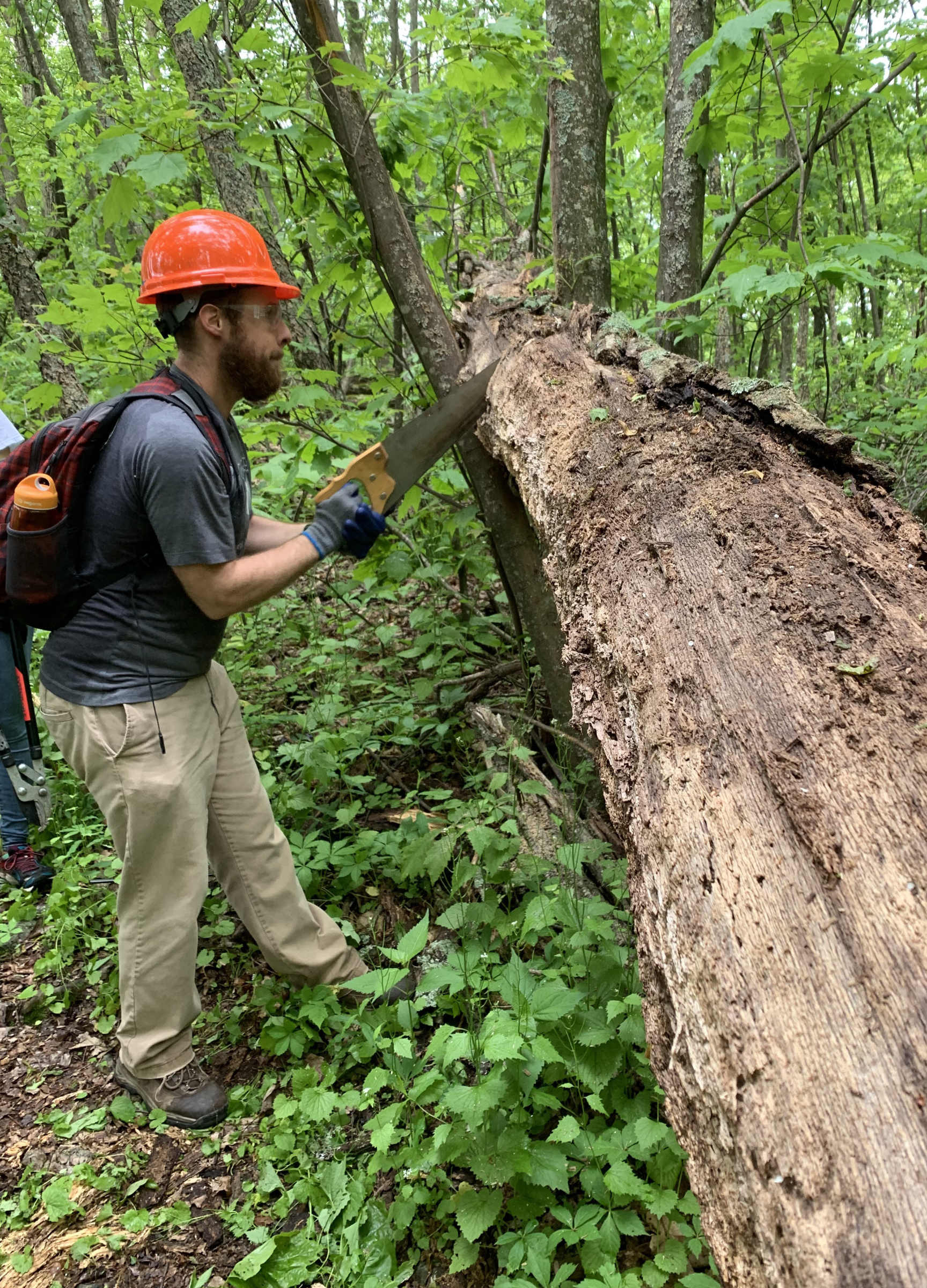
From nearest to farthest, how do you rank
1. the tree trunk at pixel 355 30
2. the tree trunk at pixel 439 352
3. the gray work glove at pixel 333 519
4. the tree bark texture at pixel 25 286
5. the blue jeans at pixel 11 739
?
the gray work glove at pixel 333 519
the tree trunk at pixel 439 352
the blue jeans at pixel 11 739
the tree bark texture at pixel 25 286
the tree trunk at pixel 355 30

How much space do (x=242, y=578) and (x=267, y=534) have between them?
0.67 meters

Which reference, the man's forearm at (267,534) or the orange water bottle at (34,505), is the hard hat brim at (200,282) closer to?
the orange water bottle at (34,505)

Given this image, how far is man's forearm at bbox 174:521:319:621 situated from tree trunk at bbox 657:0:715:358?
2514 millimetres

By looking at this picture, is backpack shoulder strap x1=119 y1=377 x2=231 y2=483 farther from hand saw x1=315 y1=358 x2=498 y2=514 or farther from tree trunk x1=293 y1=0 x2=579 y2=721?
tree trunk x1=293 y1=0 x2=579 y2=721

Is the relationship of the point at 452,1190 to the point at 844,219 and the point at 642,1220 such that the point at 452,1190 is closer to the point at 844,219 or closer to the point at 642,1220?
the point at 642,1220

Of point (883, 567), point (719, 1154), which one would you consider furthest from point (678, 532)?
point (719, 1154)

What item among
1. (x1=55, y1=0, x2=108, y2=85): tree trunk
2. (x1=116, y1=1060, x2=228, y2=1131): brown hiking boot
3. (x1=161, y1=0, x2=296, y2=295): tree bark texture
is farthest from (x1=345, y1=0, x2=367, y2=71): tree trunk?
(x1=116, y1=1060, x2=228, y2=1131): brown hiking boot

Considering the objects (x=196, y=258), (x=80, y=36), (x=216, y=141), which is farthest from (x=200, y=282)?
(x=80, y=36)

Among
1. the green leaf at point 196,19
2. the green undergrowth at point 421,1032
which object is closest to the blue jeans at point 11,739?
the green undergrowth at point 421,1032

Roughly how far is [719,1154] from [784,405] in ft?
5.71

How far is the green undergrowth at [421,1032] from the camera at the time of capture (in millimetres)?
1681

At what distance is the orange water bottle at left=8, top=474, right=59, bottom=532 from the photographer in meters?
2.06

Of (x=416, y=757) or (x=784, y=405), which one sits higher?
(x=784, y=405)

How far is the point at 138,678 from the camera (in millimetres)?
2303
